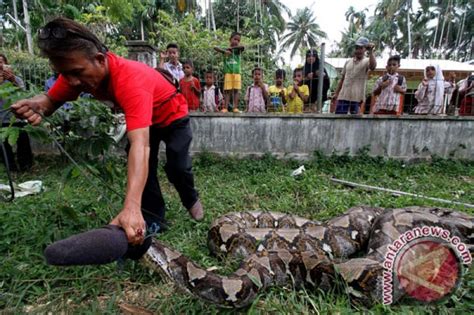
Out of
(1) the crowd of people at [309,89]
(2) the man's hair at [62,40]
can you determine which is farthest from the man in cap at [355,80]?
(2) the man's hair at [62,40]

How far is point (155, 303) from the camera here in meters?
2.34

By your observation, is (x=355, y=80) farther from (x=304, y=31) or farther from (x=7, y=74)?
(x=304, y=31)

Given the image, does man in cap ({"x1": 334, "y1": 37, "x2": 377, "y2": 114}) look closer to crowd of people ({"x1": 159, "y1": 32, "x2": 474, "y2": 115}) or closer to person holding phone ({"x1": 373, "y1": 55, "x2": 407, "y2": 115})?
crowd of people ({"x1": 159, "y1": 32, "x2": 474, "y2": 115})

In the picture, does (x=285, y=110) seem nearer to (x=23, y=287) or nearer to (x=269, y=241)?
(x=269, y=241)

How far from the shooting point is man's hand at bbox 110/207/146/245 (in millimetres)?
1479

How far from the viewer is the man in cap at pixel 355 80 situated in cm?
678

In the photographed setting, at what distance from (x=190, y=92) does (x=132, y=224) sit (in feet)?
19.7

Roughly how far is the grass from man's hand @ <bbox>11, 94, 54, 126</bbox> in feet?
2.16

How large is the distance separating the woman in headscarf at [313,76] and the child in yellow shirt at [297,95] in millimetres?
145

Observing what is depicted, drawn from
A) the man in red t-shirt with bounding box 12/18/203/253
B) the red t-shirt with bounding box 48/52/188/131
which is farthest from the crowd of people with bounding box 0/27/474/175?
the man in red t-shirt with bounding box 12/18/203/253

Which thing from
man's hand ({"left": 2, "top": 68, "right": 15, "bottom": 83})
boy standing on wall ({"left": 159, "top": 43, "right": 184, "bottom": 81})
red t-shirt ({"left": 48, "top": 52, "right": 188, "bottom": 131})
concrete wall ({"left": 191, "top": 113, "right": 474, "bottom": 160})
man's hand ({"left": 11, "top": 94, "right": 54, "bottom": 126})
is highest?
boy standing on wall ({"left": 159, "top": 43, "right": 184, "bottom": 81})

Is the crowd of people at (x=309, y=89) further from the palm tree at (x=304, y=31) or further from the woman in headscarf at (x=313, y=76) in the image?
the palm tree at (x=304, y=31)

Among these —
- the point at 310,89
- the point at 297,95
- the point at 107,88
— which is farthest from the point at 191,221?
the point at 310,89

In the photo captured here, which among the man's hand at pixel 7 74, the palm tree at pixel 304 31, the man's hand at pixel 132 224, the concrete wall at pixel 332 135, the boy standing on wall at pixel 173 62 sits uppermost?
the palm tree at pixel 304 31
